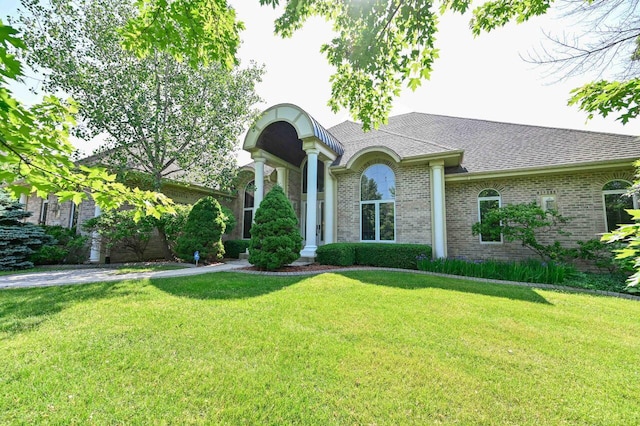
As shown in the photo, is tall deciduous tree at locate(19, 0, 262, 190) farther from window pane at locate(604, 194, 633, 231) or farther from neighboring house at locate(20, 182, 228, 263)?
window pane at locate(604, 194, 633, 231)

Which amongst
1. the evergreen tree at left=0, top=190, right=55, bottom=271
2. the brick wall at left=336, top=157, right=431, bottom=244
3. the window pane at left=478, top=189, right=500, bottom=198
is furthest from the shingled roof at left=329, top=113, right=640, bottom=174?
the evergreen tree at left=0, top=190, right=55, bottom=271

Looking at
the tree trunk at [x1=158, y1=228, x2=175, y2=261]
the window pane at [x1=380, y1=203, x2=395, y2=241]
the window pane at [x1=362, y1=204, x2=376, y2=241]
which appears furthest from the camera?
the window pane at [x1=362, y1=204, x2=376, y2=241]

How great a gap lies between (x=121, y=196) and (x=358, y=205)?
35.1ft

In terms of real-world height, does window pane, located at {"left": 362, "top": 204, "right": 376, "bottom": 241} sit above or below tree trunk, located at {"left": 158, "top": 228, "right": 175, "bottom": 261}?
above

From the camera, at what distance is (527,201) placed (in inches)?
409

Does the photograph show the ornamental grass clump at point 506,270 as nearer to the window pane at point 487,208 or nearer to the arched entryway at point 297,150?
the window pane at point 487,208

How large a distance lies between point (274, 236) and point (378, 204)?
5.17m

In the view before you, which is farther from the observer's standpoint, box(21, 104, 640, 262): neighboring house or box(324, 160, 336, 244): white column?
box(324, 160, 336, 244): white column

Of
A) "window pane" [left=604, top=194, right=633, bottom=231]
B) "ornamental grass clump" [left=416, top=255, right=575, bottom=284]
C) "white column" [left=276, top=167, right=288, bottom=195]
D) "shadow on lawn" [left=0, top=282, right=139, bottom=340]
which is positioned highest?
"white column" [left=276, top=167, right=288, bottom=195]

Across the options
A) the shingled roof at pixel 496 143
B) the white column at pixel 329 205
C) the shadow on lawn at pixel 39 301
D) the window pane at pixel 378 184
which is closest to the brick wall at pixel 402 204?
the window pane at pixel 378 184

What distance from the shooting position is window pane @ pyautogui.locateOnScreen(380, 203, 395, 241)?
11.5m

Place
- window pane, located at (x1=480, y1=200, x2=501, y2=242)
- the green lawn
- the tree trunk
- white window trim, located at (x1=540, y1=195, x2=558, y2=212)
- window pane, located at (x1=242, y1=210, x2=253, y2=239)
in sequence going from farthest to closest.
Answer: window pane, located at (x1=242, y1=210, x2=253, y2=239) < the tree trunk < window pane, located at (x1=480, y1=200, x2=501, y2=242) < white window trim, located at (x1=540, y1=195, x2=558, y2=212) < the green lawn

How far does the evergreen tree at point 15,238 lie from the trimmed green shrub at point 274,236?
8.66 metres

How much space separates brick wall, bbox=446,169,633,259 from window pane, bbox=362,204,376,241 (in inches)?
122
